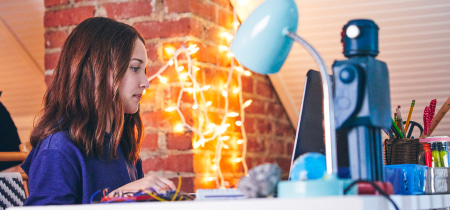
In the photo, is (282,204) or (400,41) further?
(400,41)

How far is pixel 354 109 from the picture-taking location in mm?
765

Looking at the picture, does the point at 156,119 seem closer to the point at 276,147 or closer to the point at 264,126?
the point at 264,126

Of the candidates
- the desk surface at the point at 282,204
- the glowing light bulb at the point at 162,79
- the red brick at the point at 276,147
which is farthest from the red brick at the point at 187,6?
the desk surface at the point at 282,204

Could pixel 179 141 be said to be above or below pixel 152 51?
below

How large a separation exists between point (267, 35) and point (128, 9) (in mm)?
1304

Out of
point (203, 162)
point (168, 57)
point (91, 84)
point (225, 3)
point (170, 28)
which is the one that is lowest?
point (203, 162)

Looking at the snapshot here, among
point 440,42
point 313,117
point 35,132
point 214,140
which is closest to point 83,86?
point 35,132

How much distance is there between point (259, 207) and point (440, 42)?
1.72 meters

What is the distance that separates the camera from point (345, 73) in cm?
77

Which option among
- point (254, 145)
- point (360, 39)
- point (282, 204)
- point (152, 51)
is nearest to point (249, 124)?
point (254, 145)

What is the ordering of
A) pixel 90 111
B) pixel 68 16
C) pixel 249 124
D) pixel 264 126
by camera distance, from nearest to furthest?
pixel 90 111
pixel 68 16
pixel 249 124
pixel 264 126

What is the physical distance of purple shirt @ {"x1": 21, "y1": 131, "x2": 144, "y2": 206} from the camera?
1116mm

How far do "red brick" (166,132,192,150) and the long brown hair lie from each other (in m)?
0.53

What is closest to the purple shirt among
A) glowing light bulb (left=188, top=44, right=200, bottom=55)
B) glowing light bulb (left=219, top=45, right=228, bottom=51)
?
glowing light bulb (left=188, top=44, right=200, bottom=55)
